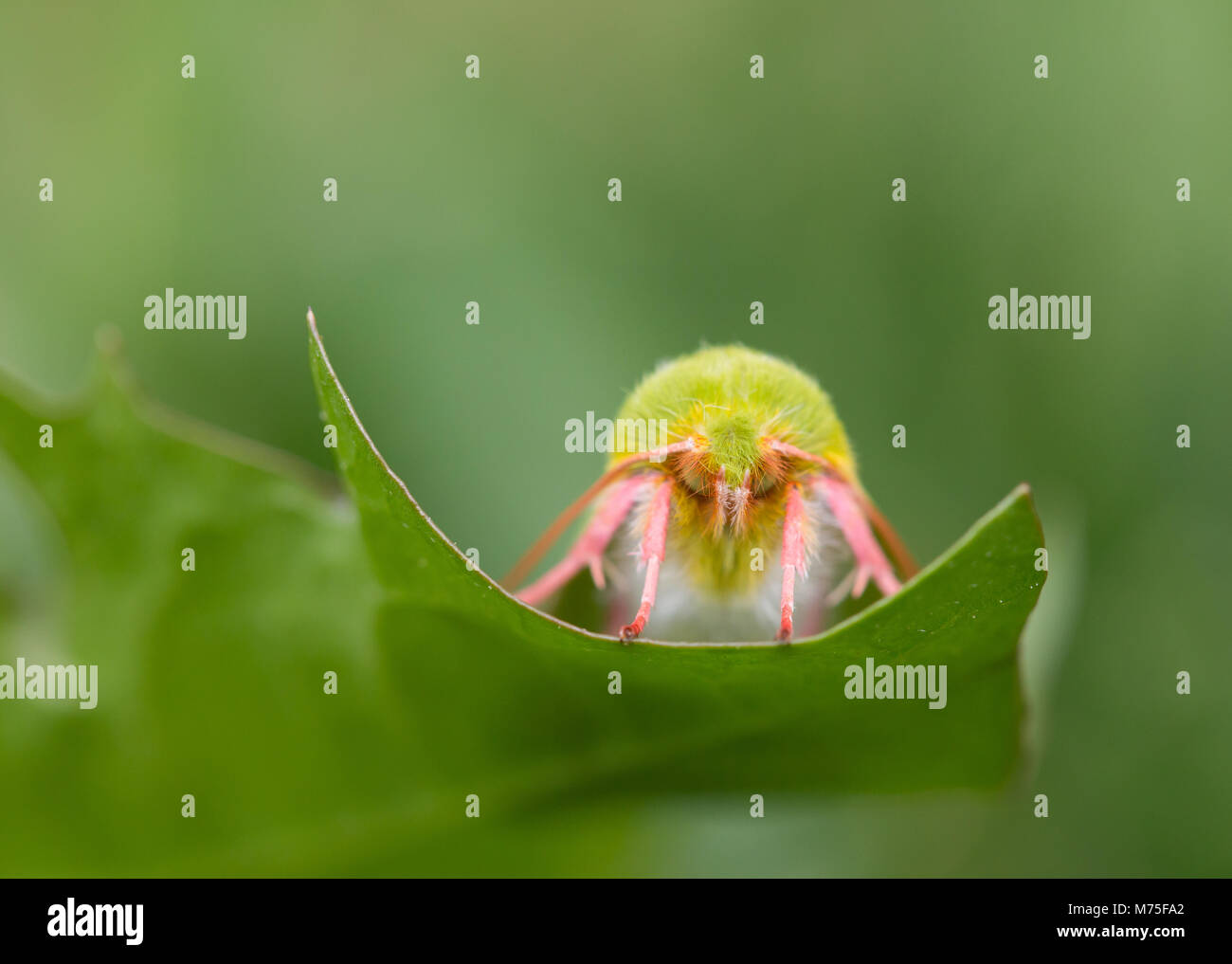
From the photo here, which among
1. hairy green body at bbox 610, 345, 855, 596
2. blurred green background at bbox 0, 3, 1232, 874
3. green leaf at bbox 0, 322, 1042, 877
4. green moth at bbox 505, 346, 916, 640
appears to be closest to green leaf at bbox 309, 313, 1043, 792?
green leaf at bbox 0, 322, 1042, 877

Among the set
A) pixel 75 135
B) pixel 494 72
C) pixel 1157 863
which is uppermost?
pixel 494 72

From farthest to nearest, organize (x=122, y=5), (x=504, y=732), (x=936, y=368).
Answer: (x=122, y=5) < (x=936, y=368) < (x=504, y=732)

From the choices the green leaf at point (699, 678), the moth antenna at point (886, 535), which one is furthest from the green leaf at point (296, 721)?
the moth antenna at point (886, 535)

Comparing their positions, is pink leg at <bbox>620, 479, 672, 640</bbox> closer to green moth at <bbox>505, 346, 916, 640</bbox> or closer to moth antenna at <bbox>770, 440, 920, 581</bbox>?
green moth at <bbox>505, 346, 916, 640</bbox>

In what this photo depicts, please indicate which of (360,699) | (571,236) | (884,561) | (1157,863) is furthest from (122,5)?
(1157,863)

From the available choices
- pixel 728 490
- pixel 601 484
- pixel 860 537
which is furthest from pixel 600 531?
pixel 860 537

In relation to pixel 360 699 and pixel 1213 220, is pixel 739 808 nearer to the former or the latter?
pixel 360 699
